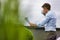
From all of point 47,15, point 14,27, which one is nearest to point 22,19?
point 14,27

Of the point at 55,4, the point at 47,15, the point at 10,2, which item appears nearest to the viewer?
the point at 10,2

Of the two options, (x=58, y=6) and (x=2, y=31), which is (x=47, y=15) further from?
(x=2, y=31)

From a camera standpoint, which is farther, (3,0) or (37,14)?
(37,14)

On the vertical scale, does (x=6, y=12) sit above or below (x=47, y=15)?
above

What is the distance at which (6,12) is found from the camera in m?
0.61

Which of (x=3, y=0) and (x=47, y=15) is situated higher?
(x=3, y=0)

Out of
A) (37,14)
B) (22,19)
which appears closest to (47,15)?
(37,14)

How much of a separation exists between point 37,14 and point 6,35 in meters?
4.03

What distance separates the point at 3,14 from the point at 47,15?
8.41ft

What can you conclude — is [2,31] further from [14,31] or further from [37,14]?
[37,14]

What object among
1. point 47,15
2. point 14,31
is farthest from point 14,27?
point 47,15

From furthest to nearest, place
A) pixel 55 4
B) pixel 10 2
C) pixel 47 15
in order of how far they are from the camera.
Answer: pixel 55 4
pixel 47 15
pixel 10 2

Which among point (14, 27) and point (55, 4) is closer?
point (14, 27)

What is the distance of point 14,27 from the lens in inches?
24.0
